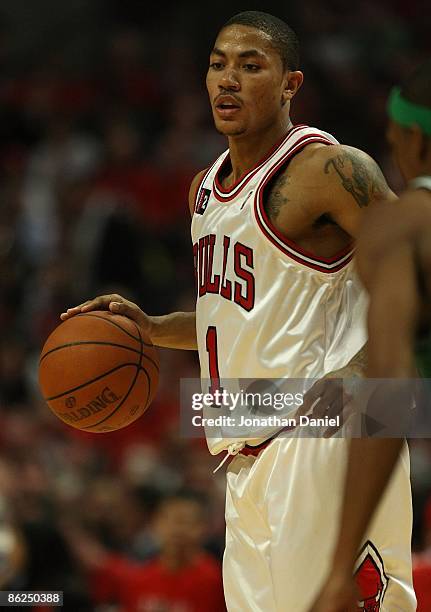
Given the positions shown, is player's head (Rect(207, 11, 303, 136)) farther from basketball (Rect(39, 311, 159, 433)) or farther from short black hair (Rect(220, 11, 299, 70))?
basketball (Rect(39, 311, 159, 433))

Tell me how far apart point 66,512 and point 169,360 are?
1.79 meters

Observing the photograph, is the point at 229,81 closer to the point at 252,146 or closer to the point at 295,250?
the point at 252,146

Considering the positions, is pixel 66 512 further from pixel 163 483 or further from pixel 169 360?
pixel 169 360

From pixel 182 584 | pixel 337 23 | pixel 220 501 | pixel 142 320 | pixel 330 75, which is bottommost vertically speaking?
pixel 182 584

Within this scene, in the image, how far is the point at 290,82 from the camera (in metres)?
4.21

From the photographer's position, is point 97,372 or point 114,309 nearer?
point 97,372

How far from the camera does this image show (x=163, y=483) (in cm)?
786

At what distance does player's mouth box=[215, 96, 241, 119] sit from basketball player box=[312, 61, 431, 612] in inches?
55.6

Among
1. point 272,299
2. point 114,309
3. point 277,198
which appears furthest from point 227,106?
point 114,309

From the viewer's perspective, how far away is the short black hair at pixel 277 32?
4133 millimetres

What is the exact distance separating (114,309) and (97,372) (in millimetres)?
327

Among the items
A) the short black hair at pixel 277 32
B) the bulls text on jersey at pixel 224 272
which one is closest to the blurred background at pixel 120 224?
the bulls text on jersey at pixel 224 272

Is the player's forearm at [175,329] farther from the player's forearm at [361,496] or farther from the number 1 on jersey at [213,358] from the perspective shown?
the player's forearm at [361,496]

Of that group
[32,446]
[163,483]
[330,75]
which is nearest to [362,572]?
[163,483]
